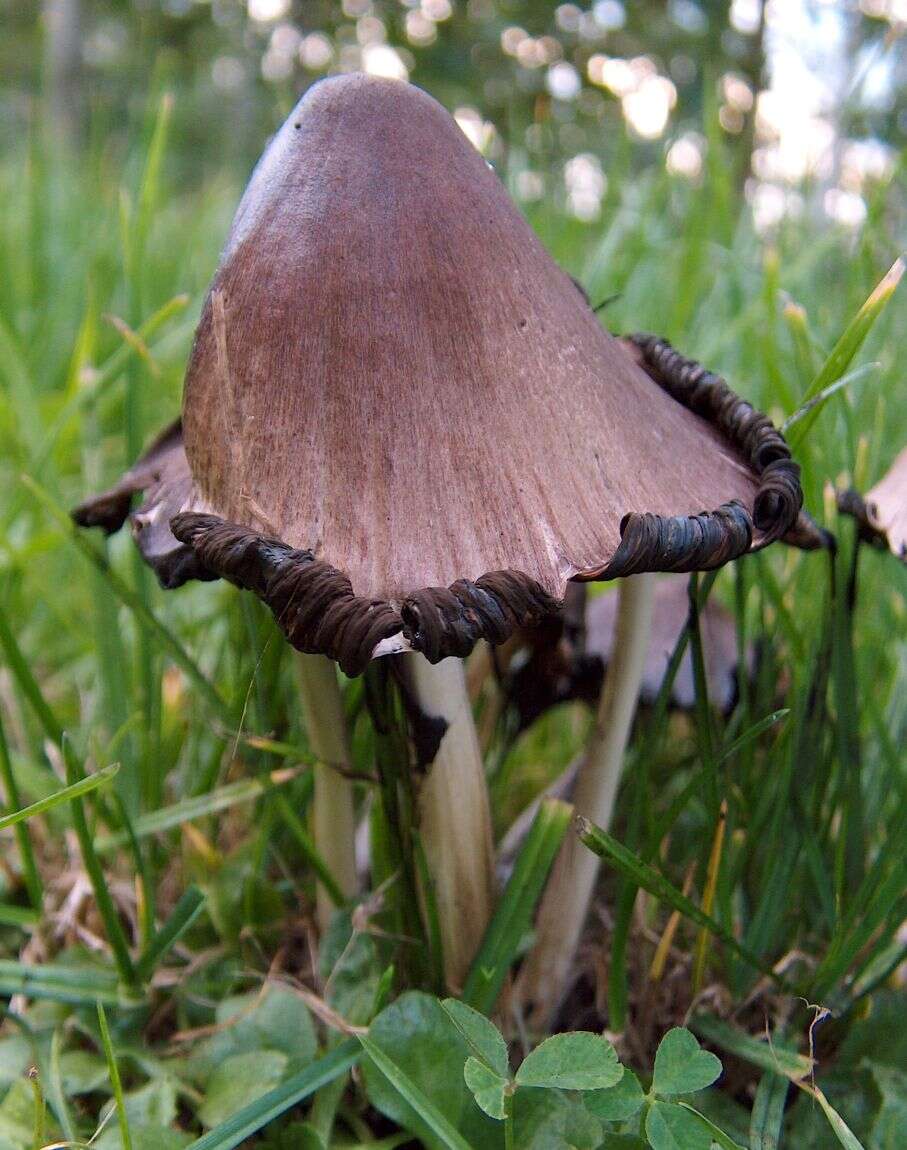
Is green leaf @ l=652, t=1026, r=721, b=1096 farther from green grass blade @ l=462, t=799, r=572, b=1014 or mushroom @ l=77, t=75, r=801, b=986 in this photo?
mushroom @ l=77, t=75, r=801, b=986

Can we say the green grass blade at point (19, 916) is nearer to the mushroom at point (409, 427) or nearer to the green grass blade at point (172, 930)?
the green grass blade at point (172, 930)

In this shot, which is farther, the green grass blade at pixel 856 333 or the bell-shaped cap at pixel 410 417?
the green grass blade at pixel 856 333

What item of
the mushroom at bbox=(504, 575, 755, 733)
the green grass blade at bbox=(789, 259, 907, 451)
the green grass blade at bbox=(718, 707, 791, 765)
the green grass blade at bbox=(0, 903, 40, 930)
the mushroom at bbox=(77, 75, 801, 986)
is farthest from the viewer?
the mushroom at bbox=(504, 575, 755, 733)

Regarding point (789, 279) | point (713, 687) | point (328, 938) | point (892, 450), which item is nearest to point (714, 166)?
point (789, 279)

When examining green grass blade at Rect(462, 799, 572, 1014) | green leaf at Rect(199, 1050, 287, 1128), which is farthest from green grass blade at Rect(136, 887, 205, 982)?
green grass blade at Rect(462, 799, 572, 1014)

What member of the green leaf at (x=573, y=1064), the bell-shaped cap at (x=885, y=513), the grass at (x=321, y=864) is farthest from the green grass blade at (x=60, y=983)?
the bell-shaped cap at (x=885, y=513)
